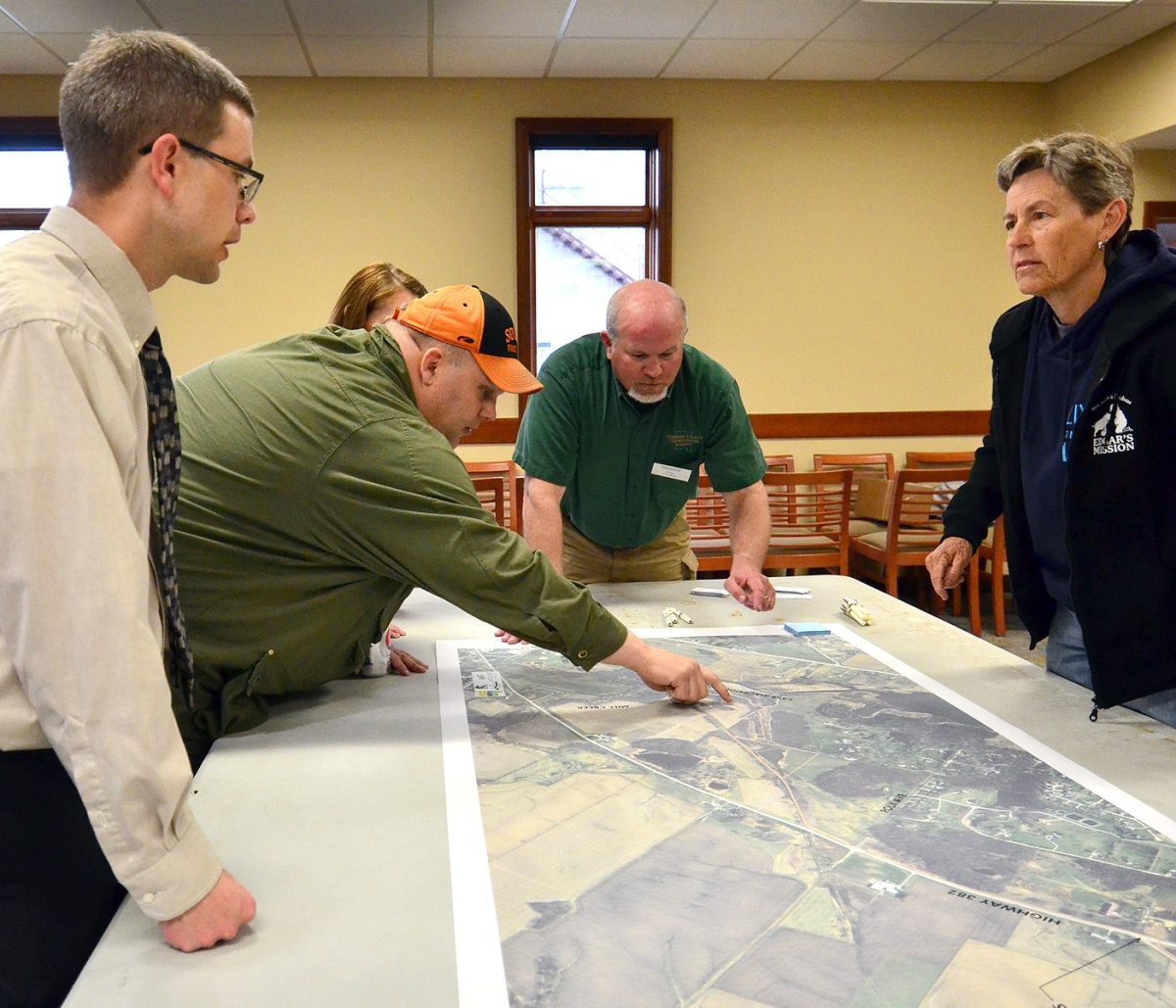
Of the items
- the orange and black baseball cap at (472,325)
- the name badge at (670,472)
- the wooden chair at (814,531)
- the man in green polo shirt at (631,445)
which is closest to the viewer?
the orange and black baseball cap at (472,325)

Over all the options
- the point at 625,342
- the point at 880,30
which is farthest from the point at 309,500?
the point at 880,30

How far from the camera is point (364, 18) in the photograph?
473 cm

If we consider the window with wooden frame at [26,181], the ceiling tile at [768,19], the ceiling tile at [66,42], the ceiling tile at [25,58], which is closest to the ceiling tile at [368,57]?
the ceiling tile at [66,42]

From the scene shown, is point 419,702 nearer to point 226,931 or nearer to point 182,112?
point 226,931

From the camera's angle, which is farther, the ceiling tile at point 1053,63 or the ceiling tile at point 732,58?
the ceiling tile at point 1053,63

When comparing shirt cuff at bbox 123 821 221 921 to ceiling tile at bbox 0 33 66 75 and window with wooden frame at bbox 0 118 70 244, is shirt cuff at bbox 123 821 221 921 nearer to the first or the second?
ceiling tile at bbox 0 33 66 75

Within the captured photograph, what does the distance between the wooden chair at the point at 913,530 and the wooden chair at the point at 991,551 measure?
0.09 m

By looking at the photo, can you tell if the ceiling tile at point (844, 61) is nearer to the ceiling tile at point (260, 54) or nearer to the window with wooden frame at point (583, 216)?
the window with wooden frame at point (583, 216)

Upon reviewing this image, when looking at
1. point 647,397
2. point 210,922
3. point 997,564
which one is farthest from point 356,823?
point 997,564

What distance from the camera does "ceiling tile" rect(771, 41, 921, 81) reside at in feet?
17.4

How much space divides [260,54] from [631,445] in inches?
149

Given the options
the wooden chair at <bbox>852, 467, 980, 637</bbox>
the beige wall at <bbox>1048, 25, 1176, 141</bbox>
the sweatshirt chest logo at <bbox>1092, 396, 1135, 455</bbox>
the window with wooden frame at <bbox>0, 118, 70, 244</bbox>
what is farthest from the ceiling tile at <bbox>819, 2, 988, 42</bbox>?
the window with wooden frame at <bbox>0, 118, 70, 244</bbox>

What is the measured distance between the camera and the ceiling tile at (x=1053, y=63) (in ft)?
17.7

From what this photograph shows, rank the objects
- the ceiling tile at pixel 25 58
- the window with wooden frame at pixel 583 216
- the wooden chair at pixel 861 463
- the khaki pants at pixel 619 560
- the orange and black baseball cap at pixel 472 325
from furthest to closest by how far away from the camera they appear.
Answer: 1. the wooden chair at pixel 861 463
2. the window with wooden frame at pixel 583 216
3. the ceiling tile at pixel 25 58
4. the khaki pants at pixel 619 560
5. the orange and black baseball cap at pixel 472 325
